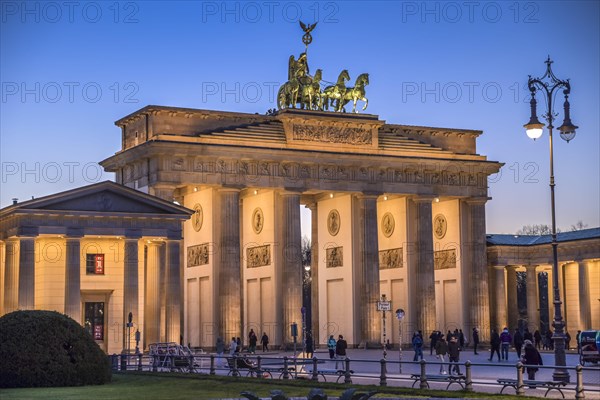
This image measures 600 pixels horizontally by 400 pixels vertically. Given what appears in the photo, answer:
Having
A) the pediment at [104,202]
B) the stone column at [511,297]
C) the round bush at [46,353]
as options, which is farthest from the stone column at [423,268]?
the round bush at [46,353]

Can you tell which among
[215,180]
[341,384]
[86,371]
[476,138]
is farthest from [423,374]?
[476,138]

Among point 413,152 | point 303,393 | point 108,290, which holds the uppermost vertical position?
point 413,152

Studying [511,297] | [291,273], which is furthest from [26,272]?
[511,297]

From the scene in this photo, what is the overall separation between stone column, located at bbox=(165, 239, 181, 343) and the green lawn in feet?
66.1

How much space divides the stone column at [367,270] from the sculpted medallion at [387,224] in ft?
18.3

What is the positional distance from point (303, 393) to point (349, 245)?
49674mm

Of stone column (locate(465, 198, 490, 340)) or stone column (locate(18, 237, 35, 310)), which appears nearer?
→ stone column (locate(18, 237, 35, 310))

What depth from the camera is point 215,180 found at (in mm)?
79062

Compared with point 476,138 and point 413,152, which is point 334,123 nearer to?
point 413,152

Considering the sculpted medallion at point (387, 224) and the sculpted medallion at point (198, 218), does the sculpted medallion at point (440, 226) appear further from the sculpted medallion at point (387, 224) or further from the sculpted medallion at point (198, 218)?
the sculpted medallion at point (198, 218)

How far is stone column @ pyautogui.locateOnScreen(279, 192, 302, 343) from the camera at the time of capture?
265 feet

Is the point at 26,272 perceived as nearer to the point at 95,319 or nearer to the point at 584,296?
the point at 95,319

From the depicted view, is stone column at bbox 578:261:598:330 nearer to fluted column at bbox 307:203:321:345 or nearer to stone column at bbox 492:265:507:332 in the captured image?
stone column at bbox 492:265:507:332

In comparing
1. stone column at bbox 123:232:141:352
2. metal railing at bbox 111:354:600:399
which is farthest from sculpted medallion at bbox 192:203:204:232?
metal railing at bbox 111:354:600:399
